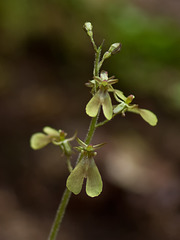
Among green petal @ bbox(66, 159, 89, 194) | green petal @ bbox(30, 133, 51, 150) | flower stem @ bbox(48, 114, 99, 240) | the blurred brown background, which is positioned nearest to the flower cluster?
flower stem @ bbox(48, 114, 99, 240)

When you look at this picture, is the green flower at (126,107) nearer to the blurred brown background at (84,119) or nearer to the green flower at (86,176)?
the green flower at (86,176)

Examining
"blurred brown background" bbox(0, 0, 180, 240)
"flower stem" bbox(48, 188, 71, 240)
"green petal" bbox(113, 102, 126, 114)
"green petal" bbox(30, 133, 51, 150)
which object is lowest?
"flower stem" bbox(48, 188, 71, 240)

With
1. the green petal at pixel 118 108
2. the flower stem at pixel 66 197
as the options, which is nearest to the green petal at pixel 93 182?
the flower stem at pixel 66 197

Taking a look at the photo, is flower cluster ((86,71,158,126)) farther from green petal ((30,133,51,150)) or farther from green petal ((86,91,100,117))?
green petal ((30,133,51,150))

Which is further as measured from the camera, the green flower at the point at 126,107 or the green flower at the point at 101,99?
the green flower at the point at 126,107

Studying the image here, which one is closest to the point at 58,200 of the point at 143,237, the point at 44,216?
the point at 44,216

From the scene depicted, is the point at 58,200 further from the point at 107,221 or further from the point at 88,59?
the point at 88,59
